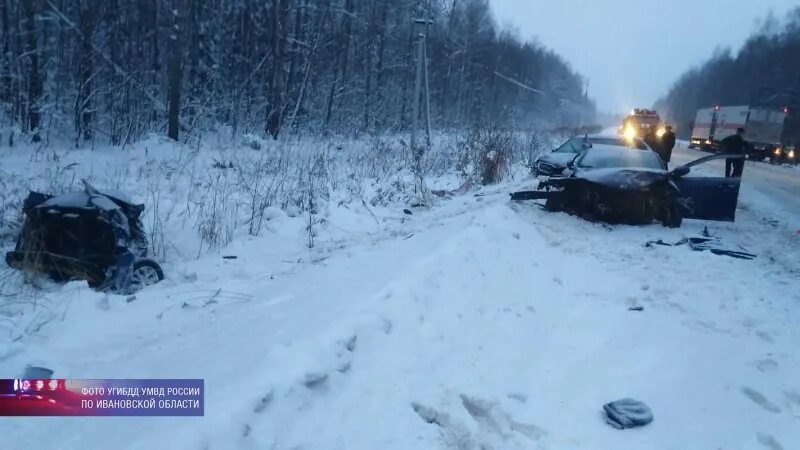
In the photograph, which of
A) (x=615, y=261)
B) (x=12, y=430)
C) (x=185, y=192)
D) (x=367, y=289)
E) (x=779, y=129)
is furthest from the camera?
(x=779, y=129)

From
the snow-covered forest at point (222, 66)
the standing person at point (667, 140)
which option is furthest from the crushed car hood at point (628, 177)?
the snow-covered forest at point (222, 66)

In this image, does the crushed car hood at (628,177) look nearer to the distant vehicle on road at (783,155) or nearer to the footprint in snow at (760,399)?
the footprint in snow at (760,399)

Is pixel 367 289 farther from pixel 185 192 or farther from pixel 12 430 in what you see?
pixel 185 192

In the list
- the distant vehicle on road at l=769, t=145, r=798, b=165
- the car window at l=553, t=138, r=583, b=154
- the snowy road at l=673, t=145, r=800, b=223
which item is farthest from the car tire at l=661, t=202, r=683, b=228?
the distant vehicle on road at l=769, t=145, r=798, b=165

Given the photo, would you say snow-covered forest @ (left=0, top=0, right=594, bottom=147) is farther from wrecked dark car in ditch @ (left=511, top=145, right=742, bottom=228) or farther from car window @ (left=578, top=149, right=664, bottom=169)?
car window @ (left=578, top=149, right=664, bottom=169)

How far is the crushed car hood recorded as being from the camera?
338 inches

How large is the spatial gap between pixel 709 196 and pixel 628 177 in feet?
5.67

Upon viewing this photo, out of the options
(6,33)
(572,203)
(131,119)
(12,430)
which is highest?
(6,33)

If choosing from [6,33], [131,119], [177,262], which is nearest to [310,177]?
[177,262]

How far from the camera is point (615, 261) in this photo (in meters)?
6.66

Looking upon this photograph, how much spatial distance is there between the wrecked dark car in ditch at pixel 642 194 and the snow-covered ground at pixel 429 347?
2306mm

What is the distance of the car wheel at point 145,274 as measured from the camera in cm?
481

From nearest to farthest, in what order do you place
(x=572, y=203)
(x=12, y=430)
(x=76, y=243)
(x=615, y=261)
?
(x=12, y=430), (x=76, y=243), (x=615, y=261), (x=572, y=203)

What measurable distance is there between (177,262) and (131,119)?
11.5 metres
